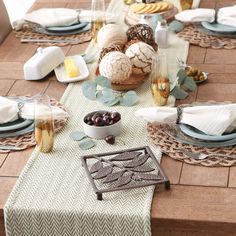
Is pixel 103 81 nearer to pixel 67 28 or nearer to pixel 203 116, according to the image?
pixel 203 116

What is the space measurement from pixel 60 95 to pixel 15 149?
36 centimetres

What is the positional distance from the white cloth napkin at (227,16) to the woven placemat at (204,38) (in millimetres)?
57

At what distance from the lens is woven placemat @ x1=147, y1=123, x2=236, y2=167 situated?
171 cm

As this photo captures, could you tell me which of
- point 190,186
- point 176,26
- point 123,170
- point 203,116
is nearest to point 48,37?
point 176,26

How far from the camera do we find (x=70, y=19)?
2590mm

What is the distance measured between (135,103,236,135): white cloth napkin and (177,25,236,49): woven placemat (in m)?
0.60

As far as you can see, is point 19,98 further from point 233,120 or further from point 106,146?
point 233,120

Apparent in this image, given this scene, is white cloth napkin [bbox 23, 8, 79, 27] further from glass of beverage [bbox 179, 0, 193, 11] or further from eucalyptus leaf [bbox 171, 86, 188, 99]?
eucalyptus leaf [bbox 171, 86, 188, 99]

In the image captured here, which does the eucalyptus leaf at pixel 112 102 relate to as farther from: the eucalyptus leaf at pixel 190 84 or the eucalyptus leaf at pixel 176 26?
the eucalyptus leaf at pixel 176 26

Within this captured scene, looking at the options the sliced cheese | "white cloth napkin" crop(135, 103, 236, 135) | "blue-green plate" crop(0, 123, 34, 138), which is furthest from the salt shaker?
"blue-green plate" crop(0, 123, 34, 138)

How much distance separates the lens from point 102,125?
187 cm

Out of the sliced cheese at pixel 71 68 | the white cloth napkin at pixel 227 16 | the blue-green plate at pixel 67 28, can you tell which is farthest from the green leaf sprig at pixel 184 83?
the blue-green plate at pixel 67 28

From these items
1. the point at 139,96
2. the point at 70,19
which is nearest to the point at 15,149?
the point at 139,96

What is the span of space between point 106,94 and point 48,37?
0.57 m
